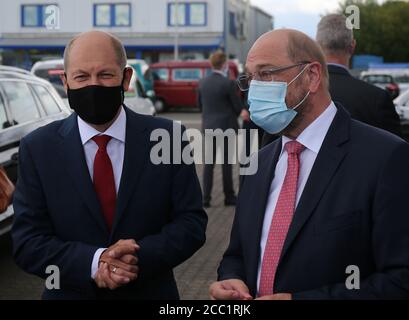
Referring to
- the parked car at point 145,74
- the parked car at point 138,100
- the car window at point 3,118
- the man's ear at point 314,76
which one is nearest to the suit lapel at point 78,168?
the man's ear at point 314,76

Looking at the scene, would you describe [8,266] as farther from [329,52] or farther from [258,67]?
[258,67]

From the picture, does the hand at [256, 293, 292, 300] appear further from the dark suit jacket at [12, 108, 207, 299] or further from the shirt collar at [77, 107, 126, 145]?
the shirt collar at [77, 107, 126, 145]

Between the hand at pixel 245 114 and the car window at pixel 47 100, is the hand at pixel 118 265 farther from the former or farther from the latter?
the hand at pixel 245 114

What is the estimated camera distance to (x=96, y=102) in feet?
9.29

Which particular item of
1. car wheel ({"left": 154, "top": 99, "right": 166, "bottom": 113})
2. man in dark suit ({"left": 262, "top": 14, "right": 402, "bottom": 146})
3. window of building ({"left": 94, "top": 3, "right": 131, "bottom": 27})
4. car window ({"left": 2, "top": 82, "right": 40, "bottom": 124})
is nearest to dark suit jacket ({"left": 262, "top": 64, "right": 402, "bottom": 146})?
man in dark suit ({"left": 262, "top": 14, "right": 402, "bottom": 146})

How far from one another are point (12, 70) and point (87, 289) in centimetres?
508

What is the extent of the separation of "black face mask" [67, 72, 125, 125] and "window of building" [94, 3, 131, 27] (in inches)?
1043

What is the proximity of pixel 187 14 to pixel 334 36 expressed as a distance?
1528 inches

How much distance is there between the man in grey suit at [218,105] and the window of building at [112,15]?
20.0m

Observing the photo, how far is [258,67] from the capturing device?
8.41 ft

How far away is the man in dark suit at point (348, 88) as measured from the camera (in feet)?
14.1

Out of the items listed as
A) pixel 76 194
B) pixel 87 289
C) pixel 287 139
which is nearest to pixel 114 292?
pixel 87 289

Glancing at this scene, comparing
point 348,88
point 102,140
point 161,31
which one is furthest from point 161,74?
point 102,140
